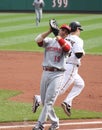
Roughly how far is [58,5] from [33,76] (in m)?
27.4

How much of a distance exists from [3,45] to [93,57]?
187 inches

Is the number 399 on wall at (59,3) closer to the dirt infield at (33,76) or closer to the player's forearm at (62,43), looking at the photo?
the dirt infield at (33,76)

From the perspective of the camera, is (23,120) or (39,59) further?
(39,59)

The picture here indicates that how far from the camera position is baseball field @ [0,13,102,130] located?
9562mm

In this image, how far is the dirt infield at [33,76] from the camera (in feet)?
37.7

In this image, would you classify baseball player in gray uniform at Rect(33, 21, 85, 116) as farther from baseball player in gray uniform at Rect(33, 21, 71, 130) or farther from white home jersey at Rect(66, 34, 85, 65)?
baseball player in gray uniform at Rect(33, 21, 71, 130)

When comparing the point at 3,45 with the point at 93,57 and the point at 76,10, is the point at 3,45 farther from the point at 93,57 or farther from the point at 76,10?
the point at 76,10

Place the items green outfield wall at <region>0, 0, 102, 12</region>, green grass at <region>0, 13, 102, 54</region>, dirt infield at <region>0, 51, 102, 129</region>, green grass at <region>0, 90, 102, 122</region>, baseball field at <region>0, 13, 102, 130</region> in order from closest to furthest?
baseball field at <region>0, 13, 102, 130</region> < green grass at <region>0, 90, 102, 122</region> < dirt infield at <region>0, 51, 102, 129</region> < green grass at <region>0, 13, 102, 54</region> < green outfield wall at <region>0, 0, 102, 12</region>

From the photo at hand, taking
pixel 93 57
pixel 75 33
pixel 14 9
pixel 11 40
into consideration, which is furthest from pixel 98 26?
pixel 75 33

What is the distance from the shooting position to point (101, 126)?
9.15 metres

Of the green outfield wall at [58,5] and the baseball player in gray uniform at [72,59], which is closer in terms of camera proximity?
the baseball player in gray uniform at [72,59]

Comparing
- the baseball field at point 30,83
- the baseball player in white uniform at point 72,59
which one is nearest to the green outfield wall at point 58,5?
the baseball field at point 30,83

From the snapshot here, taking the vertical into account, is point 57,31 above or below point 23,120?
above

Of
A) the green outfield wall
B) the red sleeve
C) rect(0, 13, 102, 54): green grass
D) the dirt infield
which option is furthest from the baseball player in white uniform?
the green outfield wall
